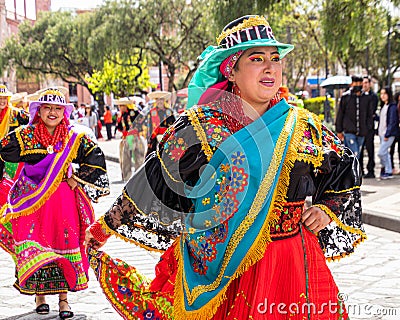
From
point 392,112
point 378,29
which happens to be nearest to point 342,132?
point 392,112

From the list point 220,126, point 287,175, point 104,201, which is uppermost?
point 220,126

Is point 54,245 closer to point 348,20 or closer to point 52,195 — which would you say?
point 52,195

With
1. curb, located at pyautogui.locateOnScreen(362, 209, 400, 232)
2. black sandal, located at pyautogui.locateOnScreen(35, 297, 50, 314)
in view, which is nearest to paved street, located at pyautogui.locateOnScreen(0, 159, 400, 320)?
black sandal, located at pyautogui.locateOnScreen(35, 297, 50, 314)

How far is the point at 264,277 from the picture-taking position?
3.35 meters

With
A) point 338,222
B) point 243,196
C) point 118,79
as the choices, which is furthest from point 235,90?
point 118,79

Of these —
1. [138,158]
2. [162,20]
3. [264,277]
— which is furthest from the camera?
[162,20]

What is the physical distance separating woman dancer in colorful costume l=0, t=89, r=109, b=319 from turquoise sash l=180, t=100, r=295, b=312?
8.82 ft

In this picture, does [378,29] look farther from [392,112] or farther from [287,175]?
[287,175]

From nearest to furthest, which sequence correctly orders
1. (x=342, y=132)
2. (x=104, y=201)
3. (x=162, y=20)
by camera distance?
(x=104, y=201) → (x=342, y=132) → (x=162, y=20)

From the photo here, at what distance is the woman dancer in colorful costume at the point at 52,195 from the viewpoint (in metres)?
5.86

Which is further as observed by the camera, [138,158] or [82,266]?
[138,158]

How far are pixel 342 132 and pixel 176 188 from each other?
967 centimetres

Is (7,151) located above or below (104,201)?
above

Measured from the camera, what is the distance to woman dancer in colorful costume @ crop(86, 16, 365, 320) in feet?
10.9
